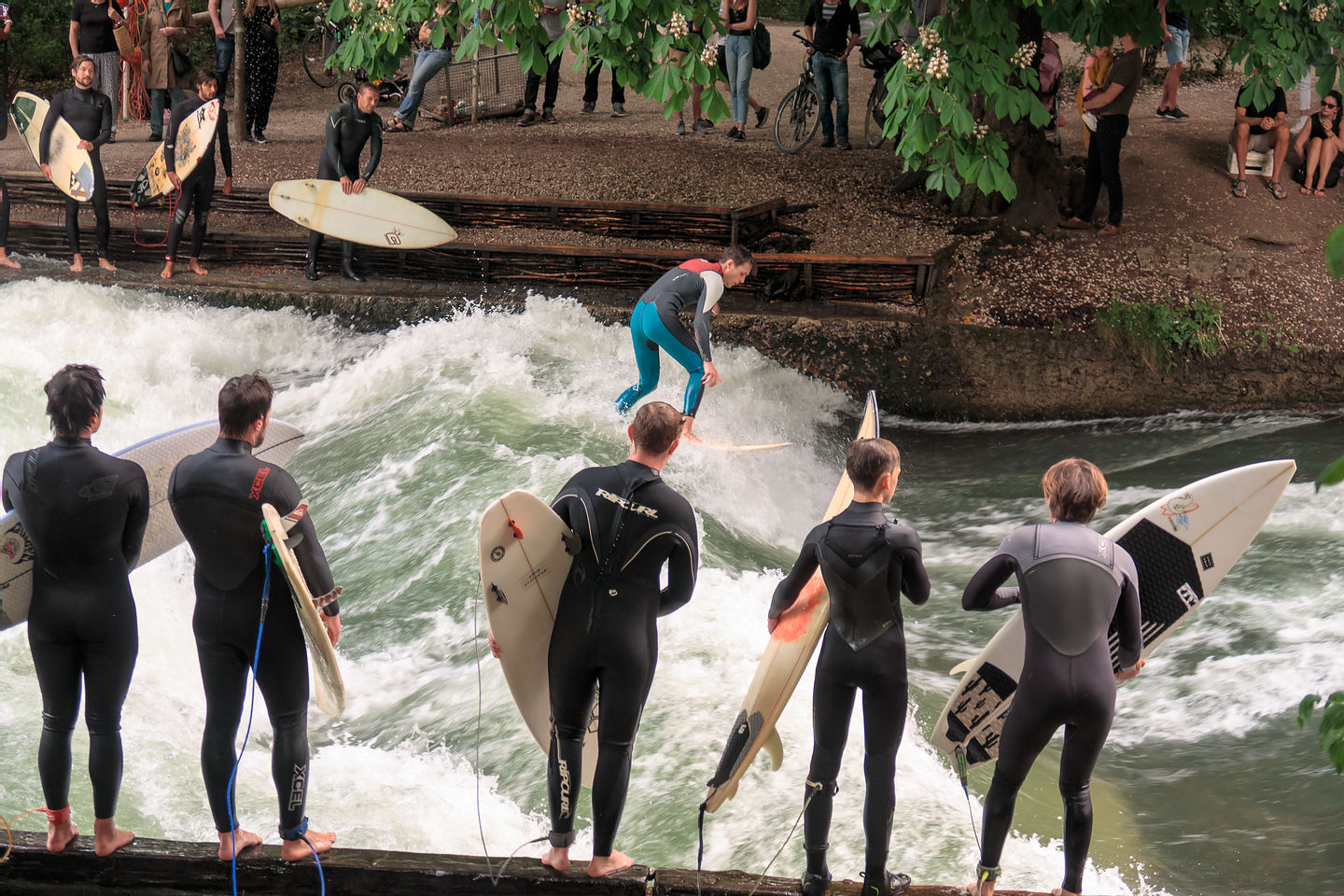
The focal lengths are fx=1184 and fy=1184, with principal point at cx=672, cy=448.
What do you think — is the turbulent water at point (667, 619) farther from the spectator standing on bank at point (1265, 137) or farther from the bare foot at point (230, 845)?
the spectator standing on bank at point (1265, 137)

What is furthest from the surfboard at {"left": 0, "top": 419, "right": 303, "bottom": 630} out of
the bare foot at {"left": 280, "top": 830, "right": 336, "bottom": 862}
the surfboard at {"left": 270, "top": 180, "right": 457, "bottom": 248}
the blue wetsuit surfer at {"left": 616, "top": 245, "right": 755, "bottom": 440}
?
the surfboard at {"left": 270, "top": 180, "right": 457, "bottom": 248}

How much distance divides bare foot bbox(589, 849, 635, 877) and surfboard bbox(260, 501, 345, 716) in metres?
0.85

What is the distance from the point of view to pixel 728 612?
5.68 meters

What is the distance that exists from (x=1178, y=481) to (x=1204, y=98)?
7467 millimetres

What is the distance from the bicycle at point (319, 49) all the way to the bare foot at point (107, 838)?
42.5ft

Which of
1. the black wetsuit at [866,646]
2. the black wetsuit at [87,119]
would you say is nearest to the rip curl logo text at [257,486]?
the black wetsuit at [866,646]

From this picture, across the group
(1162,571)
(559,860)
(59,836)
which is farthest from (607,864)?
(1162,571)

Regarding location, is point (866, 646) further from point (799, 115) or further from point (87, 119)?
point (799, 115)

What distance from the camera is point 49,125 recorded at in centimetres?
845

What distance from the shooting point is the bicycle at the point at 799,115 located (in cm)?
1125

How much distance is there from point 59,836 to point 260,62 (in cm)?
1004

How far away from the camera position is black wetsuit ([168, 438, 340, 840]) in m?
3.04

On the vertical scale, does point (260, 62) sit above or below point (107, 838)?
above

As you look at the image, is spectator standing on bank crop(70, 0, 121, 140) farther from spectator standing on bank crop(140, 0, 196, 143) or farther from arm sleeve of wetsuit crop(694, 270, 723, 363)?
arm sleeve of wetsuit crop(694, 270, 723, 363)
